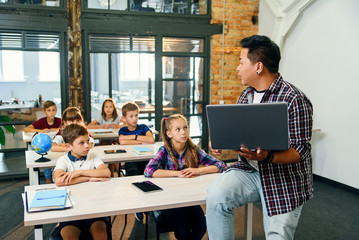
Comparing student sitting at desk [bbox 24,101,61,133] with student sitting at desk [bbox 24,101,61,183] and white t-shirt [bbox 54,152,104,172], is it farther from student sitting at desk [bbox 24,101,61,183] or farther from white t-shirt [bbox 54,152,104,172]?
white t-shirt [bbox 54,152,104,172]

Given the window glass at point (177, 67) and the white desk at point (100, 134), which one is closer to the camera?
the white desk at point (100, 134)

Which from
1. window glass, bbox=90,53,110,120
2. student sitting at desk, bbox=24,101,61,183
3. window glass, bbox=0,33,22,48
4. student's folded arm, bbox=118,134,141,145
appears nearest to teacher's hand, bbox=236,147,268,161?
student's folded arm, bbox=118,134,141,145

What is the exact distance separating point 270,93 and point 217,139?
489 millimetres

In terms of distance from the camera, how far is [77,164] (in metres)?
2.59

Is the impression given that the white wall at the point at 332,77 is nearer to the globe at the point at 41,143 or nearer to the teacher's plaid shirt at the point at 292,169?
the teacher's plaid shirt at the point at 292,169

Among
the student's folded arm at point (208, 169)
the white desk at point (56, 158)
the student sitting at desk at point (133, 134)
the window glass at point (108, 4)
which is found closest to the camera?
the student's folded arm at point (208, 169)

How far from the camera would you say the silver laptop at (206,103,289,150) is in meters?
1.76

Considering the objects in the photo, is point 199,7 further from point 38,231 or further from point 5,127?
point 38,231

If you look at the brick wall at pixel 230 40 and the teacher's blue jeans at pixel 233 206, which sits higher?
the brick wall at pixel 230 40

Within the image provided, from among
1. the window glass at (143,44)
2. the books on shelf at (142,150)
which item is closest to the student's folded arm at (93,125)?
the window glass at (143,44)

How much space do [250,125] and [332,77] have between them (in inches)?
143

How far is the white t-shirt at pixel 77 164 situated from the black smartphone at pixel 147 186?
43 cm

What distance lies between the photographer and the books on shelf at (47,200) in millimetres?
1910

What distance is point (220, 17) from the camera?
6008 millimetres
